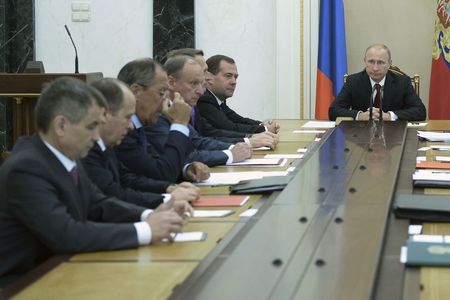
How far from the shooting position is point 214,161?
5.45m

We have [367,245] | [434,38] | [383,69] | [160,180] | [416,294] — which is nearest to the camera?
[416,294]

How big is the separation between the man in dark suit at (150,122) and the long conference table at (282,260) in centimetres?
68

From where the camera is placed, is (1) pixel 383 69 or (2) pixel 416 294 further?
(1) pixel 383 69

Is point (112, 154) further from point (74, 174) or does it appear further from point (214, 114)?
point (214, 114)

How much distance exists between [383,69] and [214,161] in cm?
321

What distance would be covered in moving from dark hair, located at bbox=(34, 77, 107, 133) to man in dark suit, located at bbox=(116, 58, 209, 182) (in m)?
1.24

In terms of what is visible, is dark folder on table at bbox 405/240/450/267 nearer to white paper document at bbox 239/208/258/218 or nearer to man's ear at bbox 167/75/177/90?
white paper document at bbox 239/208/258/218

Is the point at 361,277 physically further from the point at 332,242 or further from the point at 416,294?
the point at 332,242

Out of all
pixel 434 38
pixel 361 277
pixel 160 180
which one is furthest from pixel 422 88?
pixel 361 277


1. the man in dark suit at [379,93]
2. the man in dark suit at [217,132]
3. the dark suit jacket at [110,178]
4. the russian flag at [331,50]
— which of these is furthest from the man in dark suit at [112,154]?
the russian flag at [331,50]

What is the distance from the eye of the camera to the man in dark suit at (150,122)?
4621mm

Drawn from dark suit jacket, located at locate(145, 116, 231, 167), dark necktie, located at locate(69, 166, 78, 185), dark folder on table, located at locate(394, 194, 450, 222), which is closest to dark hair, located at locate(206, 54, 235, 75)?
dark suit jacket, located at locate(145, 116, 231, 167)

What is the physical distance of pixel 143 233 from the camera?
10.8 ft

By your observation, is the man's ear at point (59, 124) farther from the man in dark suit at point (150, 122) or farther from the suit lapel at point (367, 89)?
the suit lapel at point (367, 89)
